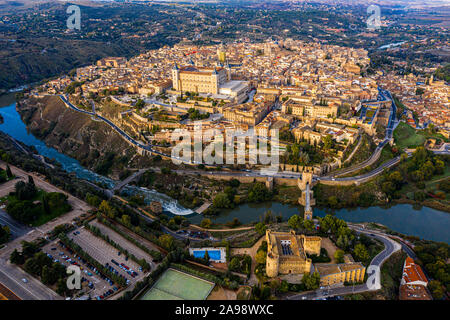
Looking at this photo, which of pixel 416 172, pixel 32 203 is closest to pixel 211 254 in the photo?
pixel 32 203

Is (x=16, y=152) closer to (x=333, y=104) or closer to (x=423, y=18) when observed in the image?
(x=333, y=104)

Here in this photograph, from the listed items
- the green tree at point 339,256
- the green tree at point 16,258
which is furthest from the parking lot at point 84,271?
the green tree at point 339,256

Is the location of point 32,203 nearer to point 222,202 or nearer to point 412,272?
point 222,202

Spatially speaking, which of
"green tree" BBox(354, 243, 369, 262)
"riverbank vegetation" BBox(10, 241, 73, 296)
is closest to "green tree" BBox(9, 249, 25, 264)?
"riverbank vegetation" BBox(10, 241, 73, 296)

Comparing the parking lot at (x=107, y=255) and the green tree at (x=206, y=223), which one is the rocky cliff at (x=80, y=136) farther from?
the parking lot at (x=107, y=255)

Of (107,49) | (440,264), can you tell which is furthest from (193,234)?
(107,49)
